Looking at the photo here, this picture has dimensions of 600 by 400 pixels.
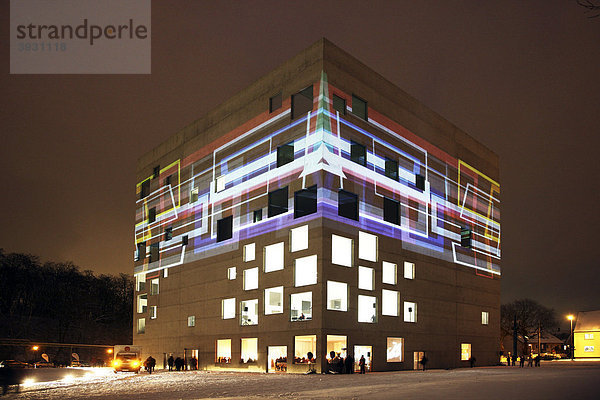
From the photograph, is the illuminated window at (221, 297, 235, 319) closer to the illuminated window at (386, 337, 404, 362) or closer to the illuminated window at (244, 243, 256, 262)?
the illuminated window at (244, 243, 256, 262)

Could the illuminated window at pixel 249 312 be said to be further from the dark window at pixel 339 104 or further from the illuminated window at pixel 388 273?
the dark window at pixel 339 104

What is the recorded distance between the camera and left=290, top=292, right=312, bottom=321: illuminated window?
4253cm

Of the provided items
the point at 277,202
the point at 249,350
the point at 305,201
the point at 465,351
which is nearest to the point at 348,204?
the point at 305,201

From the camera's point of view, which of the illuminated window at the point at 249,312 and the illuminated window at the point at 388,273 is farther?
the illuminated window at the point at 249,312

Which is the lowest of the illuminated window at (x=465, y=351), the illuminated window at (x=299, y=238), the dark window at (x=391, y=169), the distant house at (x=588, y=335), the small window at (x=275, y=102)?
the distant house at (x=588, y=335)

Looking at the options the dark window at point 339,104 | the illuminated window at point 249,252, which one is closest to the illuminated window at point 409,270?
the illuminated window at point 249,252

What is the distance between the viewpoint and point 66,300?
103625 millimetres

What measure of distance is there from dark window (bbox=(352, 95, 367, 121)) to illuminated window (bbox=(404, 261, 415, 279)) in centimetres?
1293

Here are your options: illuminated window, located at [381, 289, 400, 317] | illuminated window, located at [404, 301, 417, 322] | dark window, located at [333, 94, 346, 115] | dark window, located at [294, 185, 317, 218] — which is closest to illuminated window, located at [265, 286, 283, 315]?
dark window, located at [294, 185, 317, 218]

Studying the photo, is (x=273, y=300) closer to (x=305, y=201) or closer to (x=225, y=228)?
(x=305, y=201)

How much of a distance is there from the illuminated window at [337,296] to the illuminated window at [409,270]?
320 inches

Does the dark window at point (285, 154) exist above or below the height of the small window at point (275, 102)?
below

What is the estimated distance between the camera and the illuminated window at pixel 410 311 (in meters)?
48.9

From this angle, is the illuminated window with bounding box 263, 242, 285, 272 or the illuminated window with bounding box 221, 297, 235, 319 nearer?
the illuminated window with bounding box 263, 242, 285, 272
